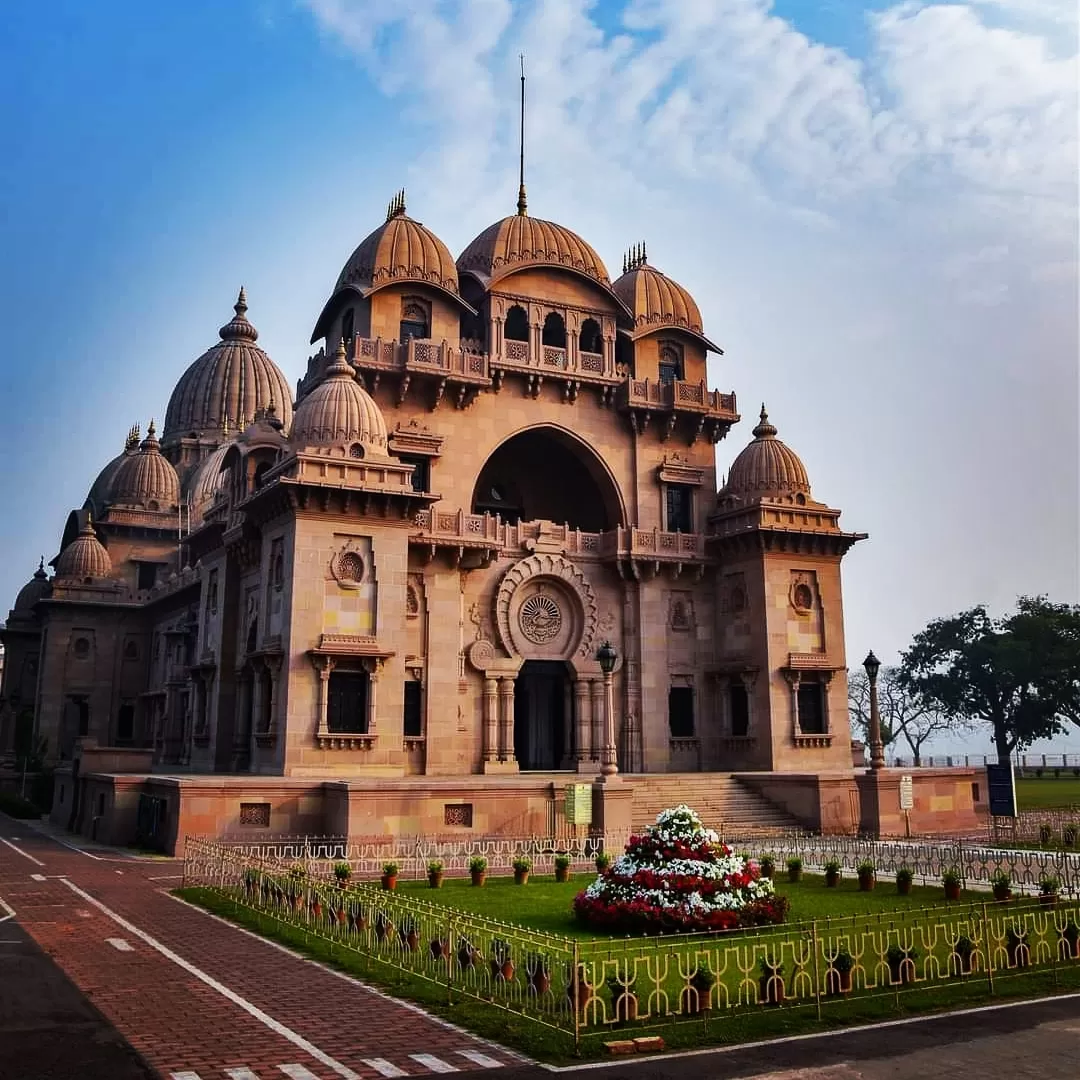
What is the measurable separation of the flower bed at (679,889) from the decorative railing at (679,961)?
43 centimetres

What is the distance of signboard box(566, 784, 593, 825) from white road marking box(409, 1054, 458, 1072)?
1558cm

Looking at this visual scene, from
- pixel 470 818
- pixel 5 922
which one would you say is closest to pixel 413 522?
pixel 470 818

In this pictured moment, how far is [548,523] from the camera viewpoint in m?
40.5

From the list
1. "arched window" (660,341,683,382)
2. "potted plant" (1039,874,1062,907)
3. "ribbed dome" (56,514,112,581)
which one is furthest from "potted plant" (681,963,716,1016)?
"ribbed dome" (56,514,112,581)

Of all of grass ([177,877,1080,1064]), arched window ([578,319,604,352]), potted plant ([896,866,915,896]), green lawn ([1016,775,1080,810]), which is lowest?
grass ([177,877,1080,1064])

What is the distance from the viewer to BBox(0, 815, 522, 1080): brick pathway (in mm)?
9930

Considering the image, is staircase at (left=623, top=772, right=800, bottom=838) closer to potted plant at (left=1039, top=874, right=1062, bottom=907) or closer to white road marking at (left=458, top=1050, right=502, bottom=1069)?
potted plant at (left=1039, top=874, right=1062, bottom=907)

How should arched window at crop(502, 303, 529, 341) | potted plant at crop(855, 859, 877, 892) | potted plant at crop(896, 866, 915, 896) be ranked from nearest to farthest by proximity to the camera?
potted plant at crop(896, 866, 915, 896)
potted plant at crop(855, 859, 877, 892)
arched window at crop(502, 303, 529, 341)

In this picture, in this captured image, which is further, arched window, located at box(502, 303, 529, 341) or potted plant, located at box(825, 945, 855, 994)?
arched window, located at box(502, 303, 529, 341)

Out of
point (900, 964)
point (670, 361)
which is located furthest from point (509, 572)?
point (900, 964)

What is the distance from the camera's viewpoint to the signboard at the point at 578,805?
25.6 m

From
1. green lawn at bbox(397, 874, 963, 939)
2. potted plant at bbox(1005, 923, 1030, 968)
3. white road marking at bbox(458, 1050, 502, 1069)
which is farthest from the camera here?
green lawn at bbox(397, 874, 963, 939)

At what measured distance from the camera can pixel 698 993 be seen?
11336 mm

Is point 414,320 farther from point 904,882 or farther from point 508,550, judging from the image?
point 904,882
